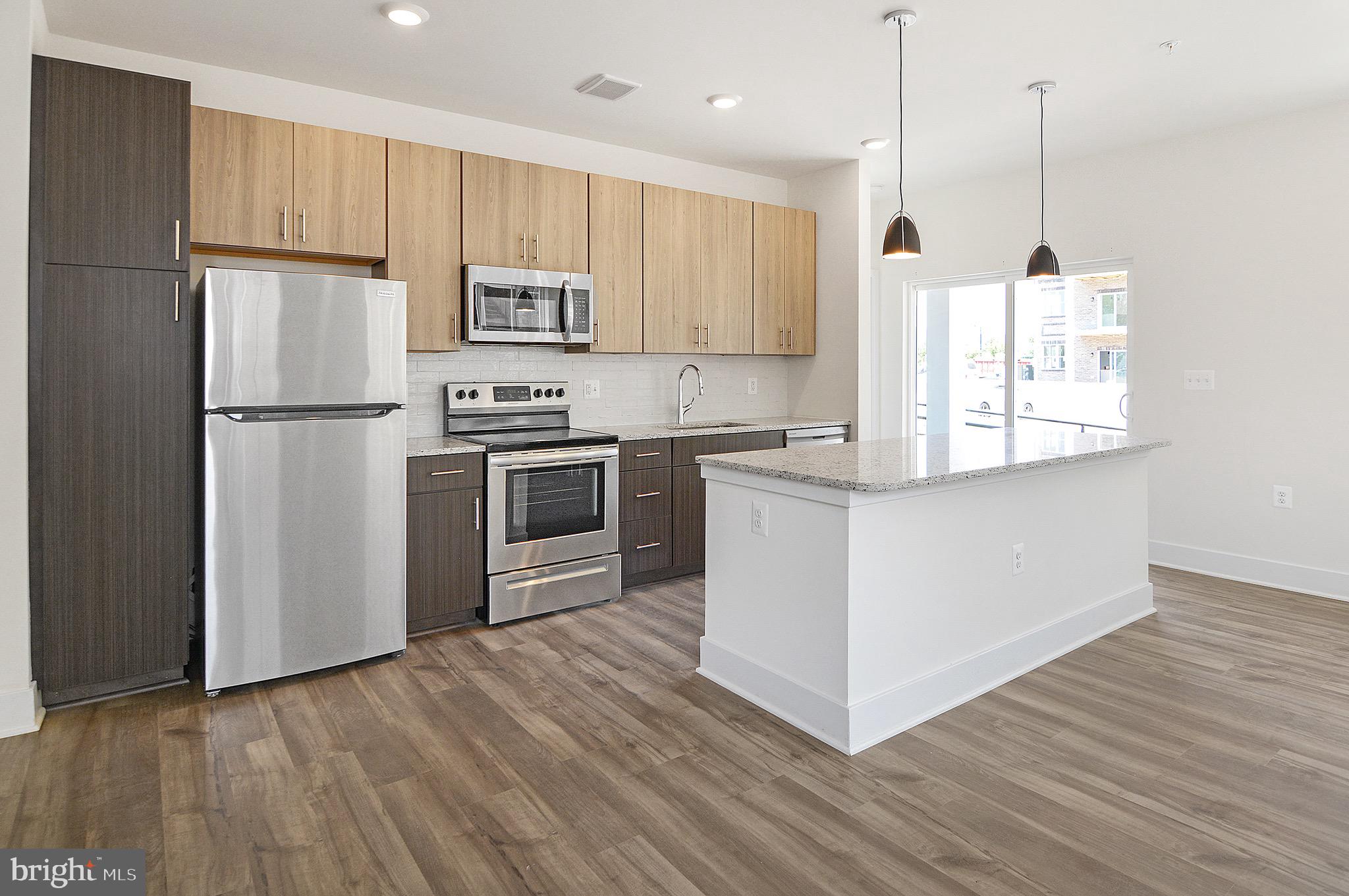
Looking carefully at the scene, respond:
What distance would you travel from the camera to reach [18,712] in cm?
262

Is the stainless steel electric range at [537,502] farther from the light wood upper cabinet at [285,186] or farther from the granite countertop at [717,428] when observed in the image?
the light wood upper cabinet at [285,186]

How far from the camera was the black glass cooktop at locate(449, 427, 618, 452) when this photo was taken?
3.81 meters

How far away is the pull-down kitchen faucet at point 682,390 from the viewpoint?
16.8 feet

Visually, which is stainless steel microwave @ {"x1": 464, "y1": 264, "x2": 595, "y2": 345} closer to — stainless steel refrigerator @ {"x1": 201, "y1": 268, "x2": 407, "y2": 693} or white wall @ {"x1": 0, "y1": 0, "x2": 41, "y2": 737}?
stainless steel refrigerator @ {"x1": 201, "y1": 268, "x2": 407, "y2": 693}

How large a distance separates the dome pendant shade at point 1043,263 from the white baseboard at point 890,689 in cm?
161

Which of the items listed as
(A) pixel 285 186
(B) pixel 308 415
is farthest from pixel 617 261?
(B) pixel 308 415

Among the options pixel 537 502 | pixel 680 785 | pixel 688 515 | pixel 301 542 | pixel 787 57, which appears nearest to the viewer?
pixel 680 785

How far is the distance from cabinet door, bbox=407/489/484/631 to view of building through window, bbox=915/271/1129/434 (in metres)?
3.90

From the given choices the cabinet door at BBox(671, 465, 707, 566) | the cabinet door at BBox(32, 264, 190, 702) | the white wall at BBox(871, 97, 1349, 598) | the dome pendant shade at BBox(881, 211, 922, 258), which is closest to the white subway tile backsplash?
the cabinet door at BBox(671, 465, 707, 566)

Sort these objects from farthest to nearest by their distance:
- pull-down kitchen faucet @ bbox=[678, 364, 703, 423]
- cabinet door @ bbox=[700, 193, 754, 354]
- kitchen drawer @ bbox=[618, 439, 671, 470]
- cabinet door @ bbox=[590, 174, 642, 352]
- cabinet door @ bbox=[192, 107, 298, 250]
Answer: pull-down kitchen faucet @ bbox=[678, 364, 703, 423] < cabinet door @ bbox=[700, 193, 754, 354] < cabinet door @ bbox=[590, 174, 642, 352] < kitchen drawer @ bbox=[618, 439, 671, 470] < cabinet door @ bbox=[192, 107, 298, 250]

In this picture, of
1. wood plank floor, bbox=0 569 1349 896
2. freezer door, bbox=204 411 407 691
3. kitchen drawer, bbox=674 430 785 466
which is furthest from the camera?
kitchen drawer, bbox=674 430 785 466

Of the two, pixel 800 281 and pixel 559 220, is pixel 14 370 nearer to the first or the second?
pixel 559 220

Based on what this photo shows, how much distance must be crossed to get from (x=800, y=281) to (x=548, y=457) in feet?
8.04

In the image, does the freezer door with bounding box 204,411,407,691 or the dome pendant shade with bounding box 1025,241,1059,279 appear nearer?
the freezer door with bounding box 204,411,407,691
